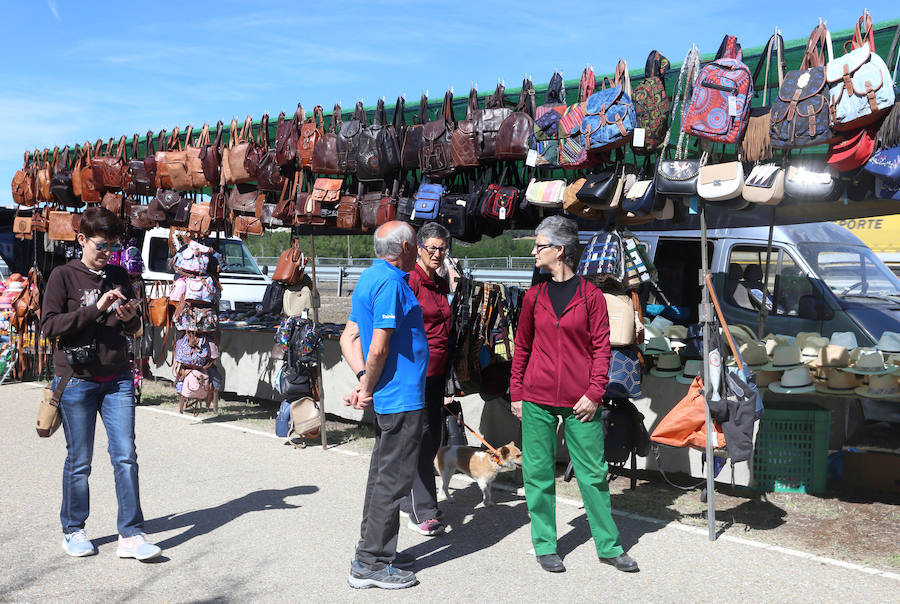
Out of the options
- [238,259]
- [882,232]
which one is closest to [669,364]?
[238,259]

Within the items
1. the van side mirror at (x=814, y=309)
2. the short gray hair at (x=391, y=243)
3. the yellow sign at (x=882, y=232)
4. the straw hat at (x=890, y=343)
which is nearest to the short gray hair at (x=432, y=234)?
the short gray hair at (x=391, y=243)

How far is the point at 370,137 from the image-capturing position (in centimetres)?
741

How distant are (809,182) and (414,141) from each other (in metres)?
3.35

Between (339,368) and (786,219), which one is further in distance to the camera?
(339,368)

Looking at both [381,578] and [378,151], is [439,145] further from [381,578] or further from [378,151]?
[381,578]

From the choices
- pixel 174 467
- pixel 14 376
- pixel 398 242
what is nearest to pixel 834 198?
pixel 398 242

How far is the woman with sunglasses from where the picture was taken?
14.7ft

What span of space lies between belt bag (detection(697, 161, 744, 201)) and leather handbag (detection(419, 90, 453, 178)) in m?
2.30

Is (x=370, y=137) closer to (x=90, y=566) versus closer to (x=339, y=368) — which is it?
(x=339, y=368)

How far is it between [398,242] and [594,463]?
1584mm

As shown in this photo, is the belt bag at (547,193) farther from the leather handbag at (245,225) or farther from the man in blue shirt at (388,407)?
the leather handbag at (245,225)

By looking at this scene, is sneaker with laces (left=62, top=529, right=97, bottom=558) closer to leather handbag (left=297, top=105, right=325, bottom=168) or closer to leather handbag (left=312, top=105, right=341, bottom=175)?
leather handbag (left=312, top=105, right=341, bottom=175)

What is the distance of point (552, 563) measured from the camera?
4.48m

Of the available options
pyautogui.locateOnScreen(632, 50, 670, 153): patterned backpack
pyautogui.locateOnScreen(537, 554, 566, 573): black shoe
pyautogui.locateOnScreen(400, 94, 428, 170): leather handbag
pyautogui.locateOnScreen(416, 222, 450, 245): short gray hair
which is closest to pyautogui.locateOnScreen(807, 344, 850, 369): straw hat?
pyautogui.locateOnScreen(632, 50, 670, 153): patterned backpack
